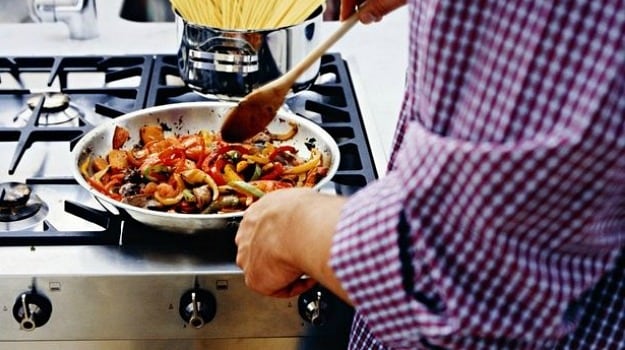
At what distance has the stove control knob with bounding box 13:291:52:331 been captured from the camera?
3.16 ft

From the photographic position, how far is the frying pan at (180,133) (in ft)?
3.18

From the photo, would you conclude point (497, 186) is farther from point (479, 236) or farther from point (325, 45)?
point (325, 45)

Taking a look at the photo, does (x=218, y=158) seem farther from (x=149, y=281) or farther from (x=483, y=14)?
(x=483, y=14)

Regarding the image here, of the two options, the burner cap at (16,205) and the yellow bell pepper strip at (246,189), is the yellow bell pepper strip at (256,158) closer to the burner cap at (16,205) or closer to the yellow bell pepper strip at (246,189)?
the yellow bell pepper strip at (246,189)

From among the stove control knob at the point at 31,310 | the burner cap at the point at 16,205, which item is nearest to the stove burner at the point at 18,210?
the burner cap at the point at 16,205

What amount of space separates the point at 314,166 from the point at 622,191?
58 centimetres

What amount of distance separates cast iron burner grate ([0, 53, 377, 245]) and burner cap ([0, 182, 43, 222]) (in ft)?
0.12

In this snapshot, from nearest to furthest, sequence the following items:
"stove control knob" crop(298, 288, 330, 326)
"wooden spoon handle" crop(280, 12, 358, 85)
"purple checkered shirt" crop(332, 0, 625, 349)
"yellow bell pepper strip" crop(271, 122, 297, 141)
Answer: "purple checkered shirt" crop(332, 0, 625, 349) → "wooden spoon handle" crop(280, 12, 358, 85) → "stove control knob" crop(298, 288, 330, 326) → "yellow bell pepper strip" crop(271, 122, 297, 141)

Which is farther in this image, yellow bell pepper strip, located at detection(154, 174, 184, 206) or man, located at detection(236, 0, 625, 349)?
yellow bell pepper strip, located at detection(154, 174, 184, 206)

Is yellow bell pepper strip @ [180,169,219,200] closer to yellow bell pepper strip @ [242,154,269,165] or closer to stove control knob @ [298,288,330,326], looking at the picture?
yellow bell pepper strip @ [242,154,269,165]

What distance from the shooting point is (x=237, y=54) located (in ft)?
4.06

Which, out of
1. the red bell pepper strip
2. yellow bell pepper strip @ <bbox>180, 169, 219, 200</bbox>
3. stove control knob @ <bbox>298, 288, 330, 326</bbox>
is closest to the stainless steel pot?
the red bell pepper strip

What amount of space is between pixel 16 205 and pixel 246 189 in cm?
30

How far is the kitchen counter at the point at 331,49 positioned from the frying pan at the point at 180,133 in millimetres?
226
